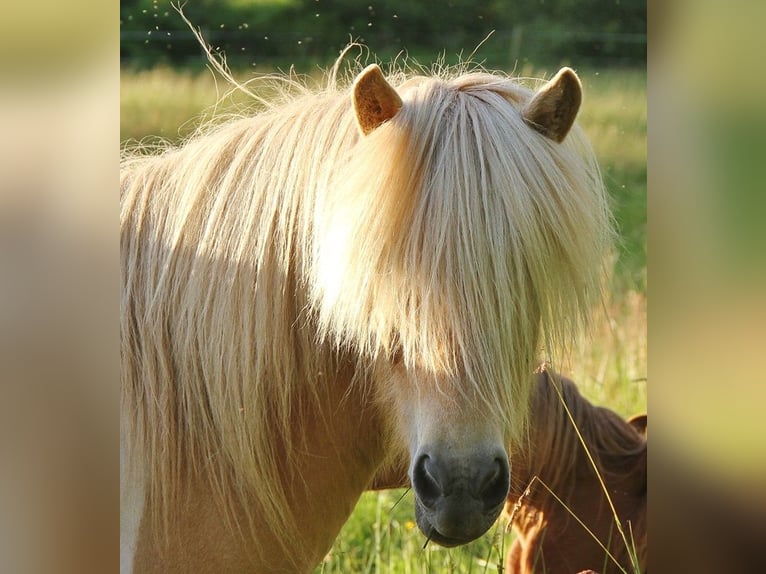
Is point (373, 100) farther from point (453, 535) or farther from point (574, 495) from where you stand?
point (574, 495)

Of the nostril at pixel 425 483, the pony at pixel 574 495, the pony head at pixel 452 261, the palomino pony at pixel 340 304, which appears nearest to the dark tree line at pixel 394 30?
the palomino pony at pixel 340 304

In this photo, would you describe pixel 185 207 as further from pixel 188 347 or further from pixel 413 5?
pixel 413 5

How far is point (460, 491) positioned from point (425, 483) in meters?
0.05

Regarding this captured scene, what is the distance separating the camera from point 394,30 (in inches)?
51.7

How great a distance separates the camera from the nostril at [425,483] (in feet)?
2.80

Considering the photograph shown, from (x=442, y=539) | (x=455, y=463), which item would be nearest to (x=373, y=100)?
(x=455, y=463)

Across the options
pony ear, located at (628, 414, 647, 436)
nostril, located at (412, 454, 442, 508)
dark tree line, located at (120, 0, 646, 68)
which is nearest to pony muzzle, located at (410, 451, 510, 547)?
nostril, located at (412, 454, 442, 508)

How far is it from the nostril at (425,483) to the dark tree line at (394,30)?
0.75m

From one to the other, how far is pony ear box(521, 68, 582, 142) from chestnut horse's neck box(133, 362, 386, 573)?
0.41 m

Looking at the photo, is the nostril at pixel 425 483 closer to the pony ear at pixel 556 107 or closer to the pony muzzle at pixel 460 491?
the pony muzzle at pixel 460 491

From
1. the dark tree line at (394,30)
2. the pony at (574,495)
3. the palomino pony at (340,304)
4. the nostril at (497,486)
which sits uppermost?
the dark tree line at (394,30)

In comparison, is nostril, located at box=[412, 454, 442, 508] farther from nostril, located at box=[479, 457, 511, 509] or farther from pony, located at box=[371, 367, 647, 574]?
pony, located at box=[371, 367, 647, 574]
